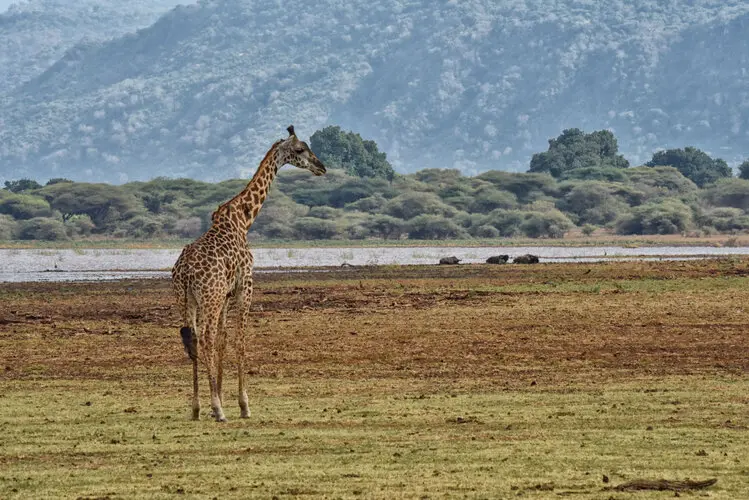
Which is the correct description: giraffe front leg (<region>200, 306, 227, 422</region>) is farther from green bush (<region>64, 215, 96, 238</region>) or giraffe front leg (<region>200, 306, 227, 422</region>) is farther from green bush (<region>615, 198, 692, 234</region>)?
green bush (<region>64, 215, 96, 238</region>)

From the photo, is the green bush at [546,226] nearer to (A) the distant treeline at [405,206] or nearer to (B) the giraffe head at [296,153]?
(A) the distant treeline at [405,206]

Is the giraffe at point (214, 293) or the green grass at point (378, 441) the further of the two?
the giraffe at point (214, 293)

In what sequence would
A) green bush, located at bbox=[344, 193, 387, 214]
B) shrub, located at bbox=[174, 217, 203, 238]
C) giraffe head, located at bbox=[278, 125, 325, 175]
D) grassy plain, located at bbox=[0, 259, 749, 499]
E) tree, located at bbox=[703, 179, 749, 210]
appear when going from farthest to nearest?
green bush, located at bbox=[344, 193, 387, 214] → tree, located at bbox=[703, 179, 749, 210] → shrub, located at bbox=[174, 217, 203, 238] → giraffe head, located at bbox=[278, 125, 325, 175] → grassy plain, located at bbox=[0, 259, 749, 499]

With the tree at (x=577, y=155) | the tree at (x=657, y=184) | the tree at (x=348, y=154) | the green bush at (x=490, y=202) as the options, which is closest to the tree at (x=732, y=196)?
the tree at (x=657, y=184)

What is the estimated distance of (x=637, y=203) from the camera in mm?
126812

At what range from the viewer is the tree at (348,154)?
504ft

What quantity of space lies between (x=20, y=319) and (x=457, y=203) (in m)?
94.5

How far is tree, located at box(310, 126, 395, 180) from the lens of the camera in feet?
504

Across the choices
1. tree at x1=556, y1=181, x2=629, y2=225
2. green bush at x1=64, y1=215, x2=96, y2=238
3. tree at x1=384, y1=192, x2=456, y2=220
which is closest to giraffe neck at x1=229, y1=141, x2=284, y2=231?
green bush at x1=64, y1=215, x2=96, y2=238

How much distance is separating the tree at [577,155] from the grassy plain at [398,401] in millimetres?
125622

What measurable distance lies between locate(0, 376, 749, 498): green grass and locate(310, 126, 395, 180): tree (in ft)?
442

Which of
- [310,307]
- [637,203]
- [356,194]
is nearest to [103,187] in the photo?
[356,194]

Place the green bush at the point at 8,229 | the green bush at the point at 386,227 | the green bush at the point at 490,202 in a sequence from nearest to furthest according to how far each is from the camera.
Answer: the green bush at the point at 386,227 → the green bush at the point at 8,229 → the green bush at the point at 490,202

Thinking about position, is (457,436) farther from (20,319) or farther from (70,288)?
(70,288)
